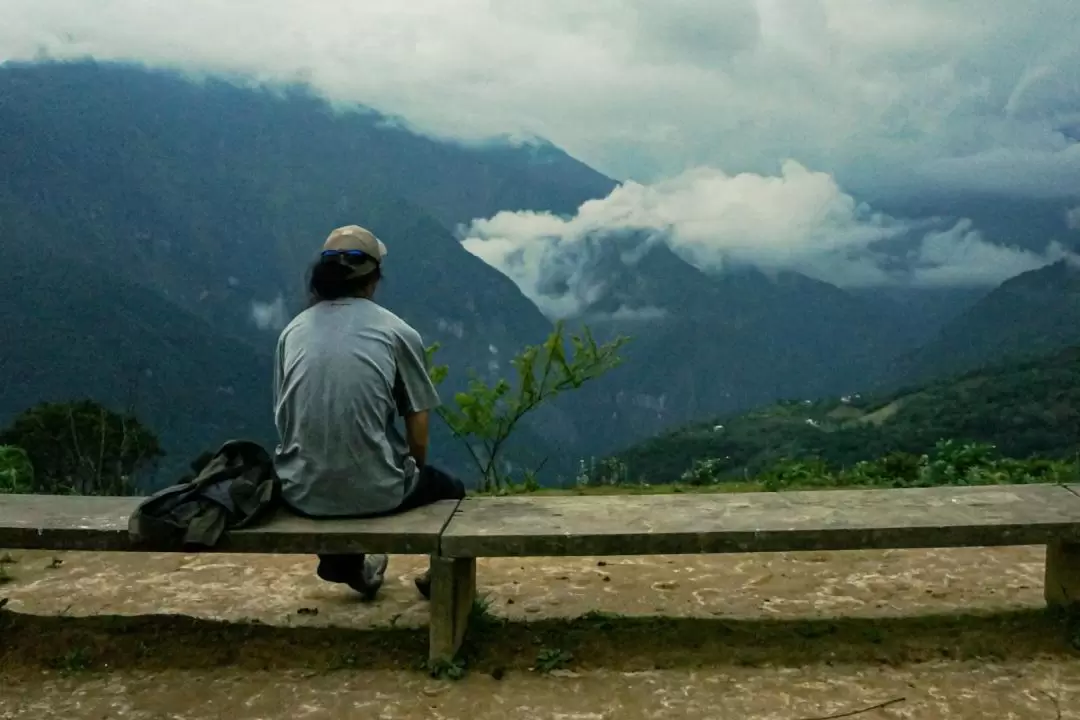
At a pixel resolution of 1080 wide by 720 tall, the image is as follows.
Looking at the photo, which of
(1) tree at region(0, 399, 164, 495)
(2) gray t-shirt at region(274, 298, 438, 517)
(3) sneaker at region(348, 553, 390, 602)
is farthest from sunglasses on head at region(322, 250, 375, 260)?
(1) tree at region(0, 399, 164, 495)

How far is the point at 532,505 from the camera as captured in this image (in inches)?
126

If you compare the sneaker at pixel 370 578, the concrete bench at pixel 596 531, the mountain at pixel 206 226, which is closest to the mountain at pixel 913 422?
the sneaker at pixel 370 578

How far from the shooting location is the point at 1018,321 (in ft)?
106

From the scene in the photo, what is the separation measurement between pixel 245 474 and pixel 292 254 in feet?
179

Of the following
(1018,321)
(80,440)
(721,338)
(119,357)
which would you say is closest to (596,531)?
(80,440)

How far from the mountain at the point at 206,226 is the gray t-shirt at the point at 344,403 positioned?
32587mm

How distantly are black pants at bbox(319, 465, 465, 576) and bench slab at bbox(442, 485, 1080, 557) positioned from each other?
10 centimetres

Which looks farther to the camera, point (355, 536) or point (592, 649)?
point (592, 649)

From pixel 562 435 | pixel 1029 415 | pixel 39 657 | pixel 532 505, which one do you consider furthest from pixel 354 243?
pixel 562 435

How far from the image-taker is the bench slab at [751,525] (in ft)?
9.27

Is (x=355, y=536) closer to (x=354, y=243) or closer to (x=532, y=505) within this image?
(x=532, y=505)

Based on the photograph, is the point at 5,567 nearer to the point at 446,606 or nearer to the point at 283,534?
the point at 283,534

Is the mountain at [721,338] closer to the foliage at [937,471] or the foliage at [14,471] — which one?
the foliage at [937,471]

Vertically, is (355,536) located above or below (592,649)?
above
